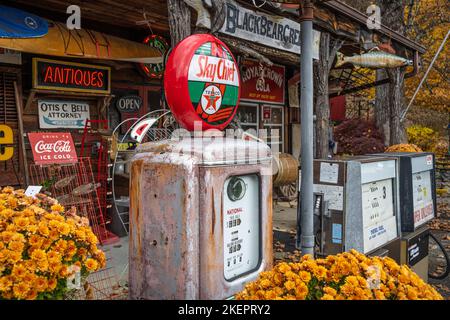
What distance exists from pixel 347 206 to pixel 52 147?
459 cm

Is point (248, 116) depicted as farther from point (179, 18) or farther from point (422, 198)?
point (179, 18)

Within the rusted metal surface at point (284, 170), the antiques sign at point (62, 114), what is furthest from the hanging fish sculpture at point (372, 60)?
the antiques sign at point (62, 114)

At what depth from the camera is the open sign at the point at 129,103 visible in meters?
7.38

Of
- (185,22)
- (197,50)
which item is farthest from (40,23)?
(197,50)

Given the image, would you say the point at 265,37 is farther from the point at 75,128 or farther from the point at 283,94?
the point at 283,94

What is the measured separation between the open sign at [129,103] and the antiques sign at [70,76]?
1.42 feet

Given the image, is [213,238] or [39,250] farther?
[213,238]

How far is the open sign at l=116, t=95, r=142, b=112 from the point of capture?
7.38 meters

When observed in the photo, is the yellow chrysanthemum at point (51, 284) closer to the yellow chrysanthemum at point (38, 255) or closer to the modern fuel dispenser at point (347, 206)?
the yellow chrysanthemum at point (38, 255)

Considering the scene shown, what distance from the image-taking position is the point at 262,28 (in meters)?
5.30

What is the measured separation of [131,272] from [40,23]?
4.35 m

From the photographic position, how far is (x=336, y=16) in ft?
21.4

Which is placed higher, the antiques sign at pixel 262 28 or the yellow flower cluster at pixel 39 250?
the antiques sign at pixel 262 28

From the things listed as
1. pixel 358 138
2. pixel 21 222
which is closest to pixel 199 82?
pixel 21 222
